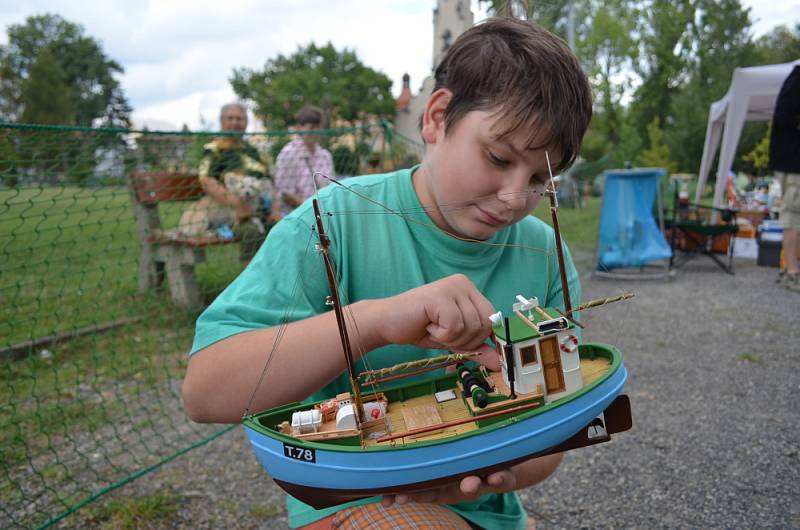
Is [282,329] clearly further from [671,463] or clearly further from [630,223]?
[630,223]

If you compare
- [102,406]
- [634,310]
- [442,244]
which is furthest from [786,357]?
[102,406]

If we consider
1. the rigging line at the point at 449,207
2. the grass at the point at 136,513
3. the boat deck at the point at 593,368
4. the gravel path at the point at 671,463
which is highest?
the rigging line at the point at 449,207

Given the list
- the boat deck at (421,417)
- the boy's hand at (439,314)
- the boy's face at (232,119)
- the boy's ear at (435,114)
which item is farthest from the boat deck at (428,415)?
the boy's face at (232,119)

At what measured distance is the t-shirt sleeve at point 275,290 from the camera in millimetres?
1506

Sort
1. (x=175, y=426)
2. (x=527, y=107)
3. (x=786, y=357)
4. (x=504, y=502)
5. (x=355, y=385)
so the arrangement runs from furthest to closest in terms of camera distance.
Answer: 1. (x=786, y=357)
2. (x=175, y=426)
3. (x=504, y=502)
4. (x=527, y=107)
5. (x=355, y=385)

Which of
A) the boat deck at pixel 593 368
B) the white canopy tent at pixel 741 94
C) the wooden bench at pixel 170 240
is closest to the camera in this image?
the boat deck at pixel 593 368

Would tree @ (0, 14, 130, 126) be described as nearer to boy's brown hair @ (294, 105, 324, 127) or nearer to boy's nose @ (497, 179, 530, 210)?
boy's brown hair @ (294, 105, 324, 127)

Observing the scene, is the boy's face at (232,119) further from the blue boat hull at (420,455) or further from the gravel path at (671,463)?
the blue boat hull at (420,455)

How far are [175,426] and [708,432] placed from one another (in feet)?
13.1

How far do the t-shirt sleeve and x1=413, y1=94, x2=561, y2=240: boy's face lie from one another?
42cm

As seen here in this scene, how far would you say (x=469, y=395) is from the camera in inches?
60.7

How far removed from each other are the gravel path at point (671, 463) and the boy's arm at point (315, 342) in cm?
205

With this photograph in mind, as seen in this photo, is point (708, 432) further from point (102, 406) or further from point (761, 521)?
point (102, 406)

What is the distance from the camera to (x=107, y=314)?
21.5 feet
